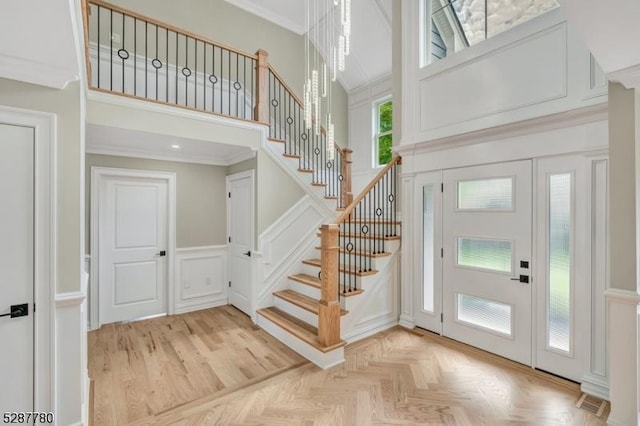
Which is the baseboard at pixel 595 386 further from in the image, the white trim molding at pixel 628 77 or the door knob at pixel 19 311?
the door knob at pixel 19 311

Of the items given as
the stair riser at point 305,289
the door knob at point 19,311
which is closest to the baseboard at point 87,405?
the door knob at point 19,311

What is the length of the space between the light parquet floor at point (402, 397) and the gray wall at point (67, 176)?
1222mm

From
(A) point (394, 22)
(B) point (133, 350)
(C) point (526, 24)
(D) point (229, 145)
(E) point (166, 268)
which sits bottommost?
(B) point (133, 350)

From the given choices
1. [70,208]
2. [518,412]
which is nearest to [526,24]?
[518,412]

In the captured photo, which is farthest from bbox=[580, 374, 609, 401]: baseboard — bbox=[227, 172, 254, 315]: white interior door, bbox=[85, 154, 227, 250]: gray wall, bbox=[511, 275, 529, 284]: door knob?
bbox=[85, 154, 227, 250]: gray wall

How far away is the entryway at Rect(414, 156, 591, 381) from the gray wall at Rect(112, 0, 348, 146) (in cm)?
363

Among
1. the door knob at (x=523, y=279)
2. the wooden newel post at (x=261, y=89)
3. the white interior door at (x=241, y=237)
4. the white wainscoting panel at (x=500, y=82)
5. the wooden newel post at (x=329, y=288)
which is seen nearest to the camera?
the white wainscoting panel at (x=500, y=82)

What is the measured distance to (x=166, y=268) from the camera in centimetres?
439

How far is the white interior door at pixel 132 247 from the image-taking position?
13.1ft

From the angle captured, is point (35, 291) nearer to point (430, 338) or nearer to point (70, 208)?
point (70, 208)

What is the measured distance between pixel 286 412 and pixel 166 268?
10.1ft

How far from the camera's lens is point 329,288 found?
2900 millimetres

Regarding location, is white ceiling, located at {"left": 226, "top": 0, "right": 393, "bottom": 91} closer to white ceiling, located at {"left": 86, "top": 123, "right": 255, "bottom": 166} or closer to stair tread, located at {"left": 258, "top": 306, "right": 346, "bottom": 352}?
white ceiling, located at {"left": 86, "top": 123, "right": 255, "bottom": 166}

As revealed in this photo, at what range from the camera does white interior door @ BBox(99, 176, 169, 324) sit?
3.98m
